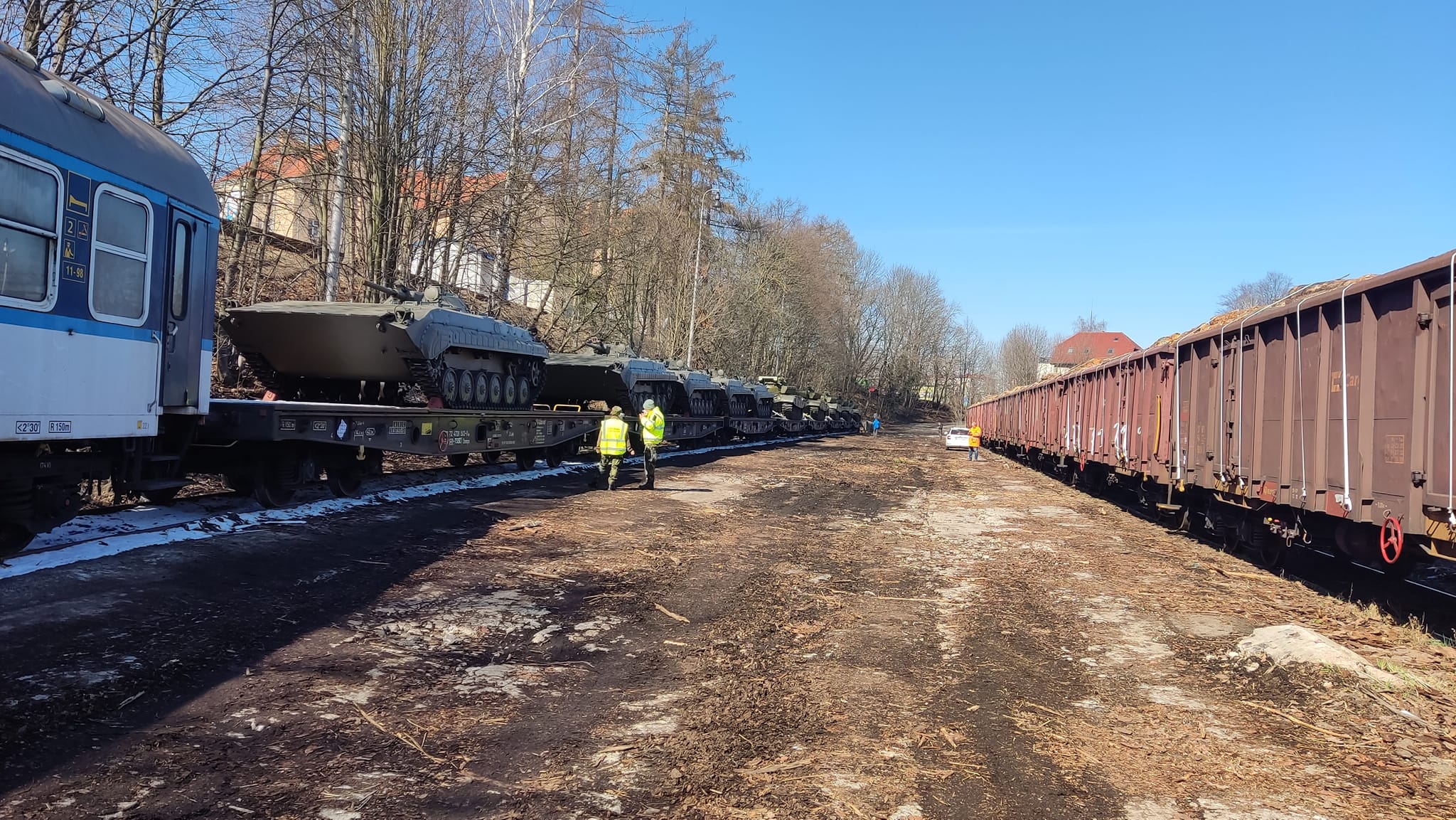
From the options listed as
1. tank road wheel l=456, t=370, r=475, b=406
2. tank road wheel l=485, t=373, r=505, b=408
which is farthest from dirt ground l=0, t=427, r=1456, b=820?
tank road wheel l=485, t=373, r=505, b=408

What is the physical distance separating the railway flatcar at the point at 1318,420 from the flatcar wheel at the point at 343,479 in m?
9.70

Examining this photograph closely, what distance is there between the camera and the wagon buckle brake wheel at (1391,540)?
241 inches

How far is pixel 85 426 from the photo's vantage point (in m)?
6.14

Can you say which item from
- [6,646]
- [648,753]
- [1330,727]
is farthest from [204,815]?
[1330,727]

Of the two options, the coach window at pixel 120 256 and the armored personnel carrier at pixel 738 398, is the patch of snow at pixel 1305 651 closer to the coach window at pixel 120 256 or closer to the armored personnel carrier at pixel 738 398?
the coach window at pixel 120 256

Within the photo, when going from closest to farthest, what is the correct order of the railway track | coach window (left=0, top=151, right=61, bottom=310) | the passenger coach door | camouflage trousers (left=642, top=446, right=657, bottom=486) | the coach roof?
1. coach window (left=0, top=151, right=61, bottom=310)
2. the coach roof
3. the railway track
4. the passenger coach door
5. camouflage trousers (left=642, top=446, right=657, bottom=486)

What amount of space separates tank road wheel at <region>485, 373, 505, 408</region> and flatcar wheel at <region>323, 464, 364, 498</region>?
12.8ft

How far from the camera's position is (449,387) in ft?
41.5

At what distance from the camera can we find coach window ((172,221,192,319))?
712cm

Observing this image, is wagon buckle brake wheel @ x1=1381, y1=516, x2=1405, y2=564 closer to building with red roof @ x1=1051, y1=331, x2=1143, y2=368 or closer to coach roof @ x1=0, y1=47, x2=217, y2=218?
coach roof @ x1=0, y1=47, x2=217, y2=218

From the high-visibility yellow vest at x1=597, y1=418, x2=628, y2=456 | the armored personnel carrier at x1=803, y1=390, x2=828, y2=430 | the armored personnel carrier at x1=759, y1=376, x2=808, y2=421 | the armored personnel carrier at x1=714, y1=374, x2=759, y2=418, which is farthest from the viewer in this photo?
the armored personnel carrier at x1=803, y1=390, x2=828, y2=430

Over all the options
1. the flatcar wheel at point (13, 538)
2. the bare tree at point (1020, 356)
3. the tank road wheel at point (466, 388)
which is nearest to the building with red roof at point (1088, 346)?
the bare tree at point (1020, 356)

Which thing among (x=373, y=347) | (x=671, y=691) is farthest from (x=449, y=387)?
(x=671, y=691)

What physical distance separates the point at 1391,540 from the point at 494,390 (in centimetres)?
1200
